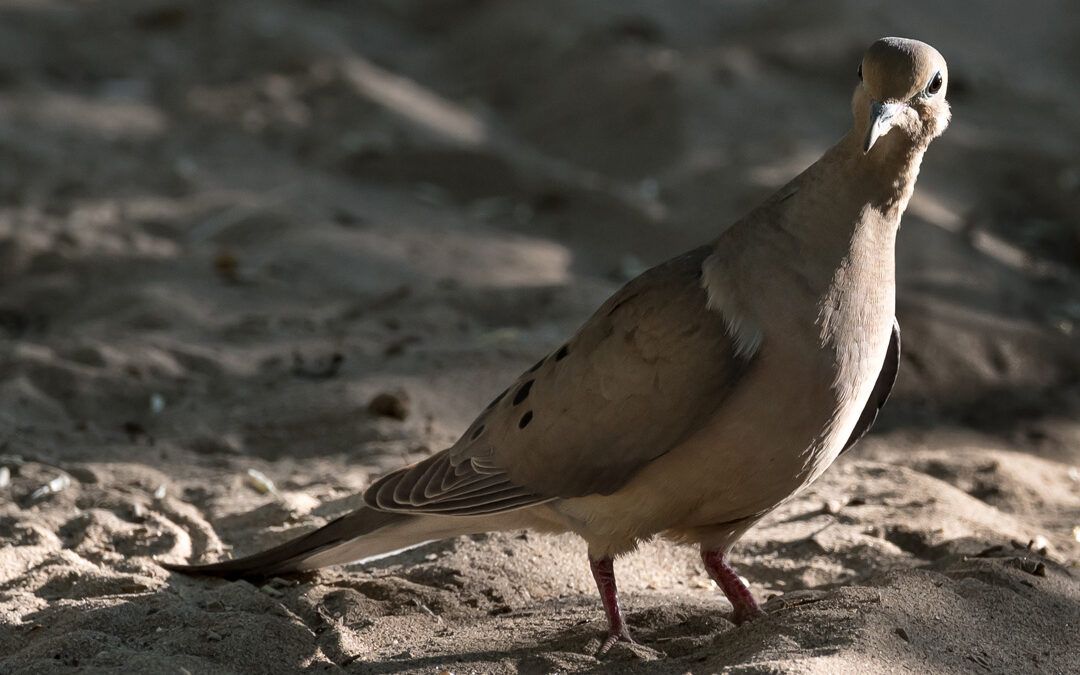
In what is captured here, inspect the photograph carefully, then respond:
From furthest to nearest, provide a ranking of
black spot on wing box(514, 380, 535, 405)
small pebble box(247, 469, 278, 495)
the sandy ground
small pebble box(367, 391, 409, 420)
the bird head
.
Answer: small pebble box(367, 391, 409, 420)
small pebble box(247, 469, 278, 495)
black spot on wing box(514, 380, 535, 405)
the sandy ground
the bird head

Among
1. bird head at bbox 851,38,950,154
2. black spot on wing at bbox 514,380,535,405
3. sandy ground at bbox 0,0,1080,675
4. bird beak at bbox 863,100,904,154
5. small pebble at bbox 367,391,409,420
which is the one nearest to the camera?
bird beak at bbox 863,100,904,154

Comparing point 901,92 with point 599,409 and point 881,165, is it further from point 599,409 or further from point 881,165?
point 599,409

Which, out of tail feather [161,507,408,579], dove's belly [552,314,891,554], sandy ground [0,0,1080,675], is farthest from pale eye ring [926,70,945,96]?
tail feather [161,507,408,579]

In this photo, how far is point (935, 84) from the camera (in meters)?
2.66

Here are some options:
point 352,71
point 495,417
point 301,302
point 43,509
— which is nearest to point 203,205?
point 301,302

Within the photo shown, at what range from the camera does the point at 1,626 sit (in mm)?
2883

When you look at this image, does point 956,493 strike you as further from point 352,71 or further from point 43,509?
point 352,71

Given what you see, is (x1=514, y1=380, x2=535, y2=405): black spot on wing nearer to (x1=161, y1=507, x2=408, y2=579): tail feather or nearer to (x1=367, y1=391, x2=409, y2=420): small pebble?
(x1=161, y1=507, x2=408, y2=579): tail feather

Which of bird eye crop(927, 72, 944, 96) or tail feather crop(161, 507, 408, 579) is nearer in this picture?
bird eye crop(927, 72, 944, 96)

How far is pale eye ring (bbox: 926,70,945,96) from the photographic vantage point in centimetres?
264

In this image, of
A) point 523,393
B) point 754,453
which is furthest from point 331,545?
point 754,453

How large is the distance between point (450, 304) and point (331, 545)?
87.7 inches

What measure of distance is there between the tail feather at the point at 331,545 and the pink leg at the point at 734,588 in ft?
2.39

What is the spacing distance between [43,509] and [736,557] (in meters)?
2.01
